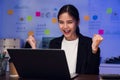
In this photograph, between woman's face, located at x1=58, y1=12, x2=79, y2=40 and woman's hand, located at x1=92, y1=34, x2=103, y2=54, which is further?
woman's face, located at x1=58, y1=12, x2=79, y2=40

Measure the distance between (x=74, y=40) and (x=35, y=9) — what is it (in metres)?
1.68

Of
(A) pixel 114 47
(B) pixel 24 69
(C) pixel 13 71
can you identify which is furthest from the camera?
(A) pixel 114 47

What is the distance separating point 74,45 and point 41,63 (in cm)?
80

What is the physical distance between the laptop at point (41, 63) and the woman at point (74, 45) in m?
0.41

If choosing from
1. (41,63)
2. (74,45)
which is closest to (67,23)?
(74,45)

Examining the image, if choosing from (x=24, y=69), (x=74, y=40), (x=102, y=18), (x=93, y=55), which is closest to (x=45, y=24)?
(x=102, y=18)

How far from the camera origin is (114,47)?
11.3 ft

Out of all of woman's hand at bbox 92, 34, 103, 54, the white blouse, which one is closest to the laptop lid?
woman's hand at bbox 92, 34, 103, 54

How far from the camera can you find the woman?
1762 mm

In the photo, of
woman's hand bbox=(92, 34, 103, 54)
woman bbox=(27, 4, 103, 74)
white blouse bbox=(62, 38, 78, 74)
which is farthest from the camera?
white blouse bbox=(62, 38, 78, 74)

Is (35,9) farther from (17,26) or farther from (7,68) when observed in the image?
(7,68)

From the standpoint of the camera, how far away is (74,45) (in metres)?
2.04

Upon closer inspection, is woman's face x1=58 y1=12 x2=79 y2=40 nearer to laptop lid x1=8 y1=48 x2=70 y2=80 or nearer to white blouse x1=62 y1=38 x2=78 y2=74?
white blouse x1=62 y1=38 x2=78 y2=74

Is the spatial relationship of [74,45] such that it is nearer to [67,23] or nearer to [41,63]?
[67,23]
